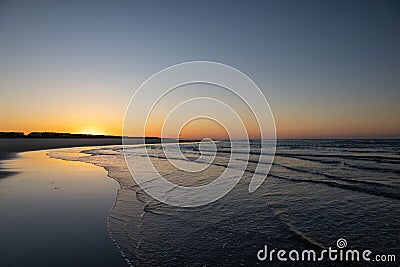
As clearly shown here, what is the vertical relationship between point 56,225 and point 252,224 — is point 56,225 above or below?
above

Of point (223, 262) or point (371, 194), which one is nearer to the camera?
point (223, 262)

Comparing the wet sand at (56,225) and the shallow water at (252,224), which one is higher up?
the wet sand at (56,225)

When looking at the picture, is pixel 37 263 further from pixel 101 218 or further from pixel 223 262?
pixel 223 262

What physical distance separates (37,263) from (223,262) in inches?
128

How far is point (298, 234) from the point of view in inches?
233

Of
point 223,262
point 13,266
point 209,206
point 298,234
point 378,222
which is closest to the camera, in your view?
Result: point 13,266

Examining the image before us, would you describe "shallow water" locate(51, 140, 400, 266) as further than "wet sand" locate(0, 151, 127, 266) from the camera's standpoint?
Yes

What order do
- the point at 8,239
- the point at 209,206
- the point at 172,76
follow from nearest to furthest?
the point at 8,239, the point at 209,206, the point at 172,76

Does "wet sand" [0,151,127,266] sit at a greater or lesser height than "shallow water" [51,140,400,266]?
greater

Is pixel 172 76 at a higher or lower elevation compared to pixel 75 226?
higher

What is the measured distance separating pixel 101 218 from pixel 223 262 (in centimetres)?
380

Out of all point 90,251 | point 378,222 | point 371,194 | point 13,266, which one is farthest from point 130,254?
point 371,194

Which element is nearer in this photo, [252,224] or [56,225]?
[56,225]

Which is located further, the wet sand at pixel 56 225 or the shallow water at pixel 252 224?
the shallow water at pixel 252 224
